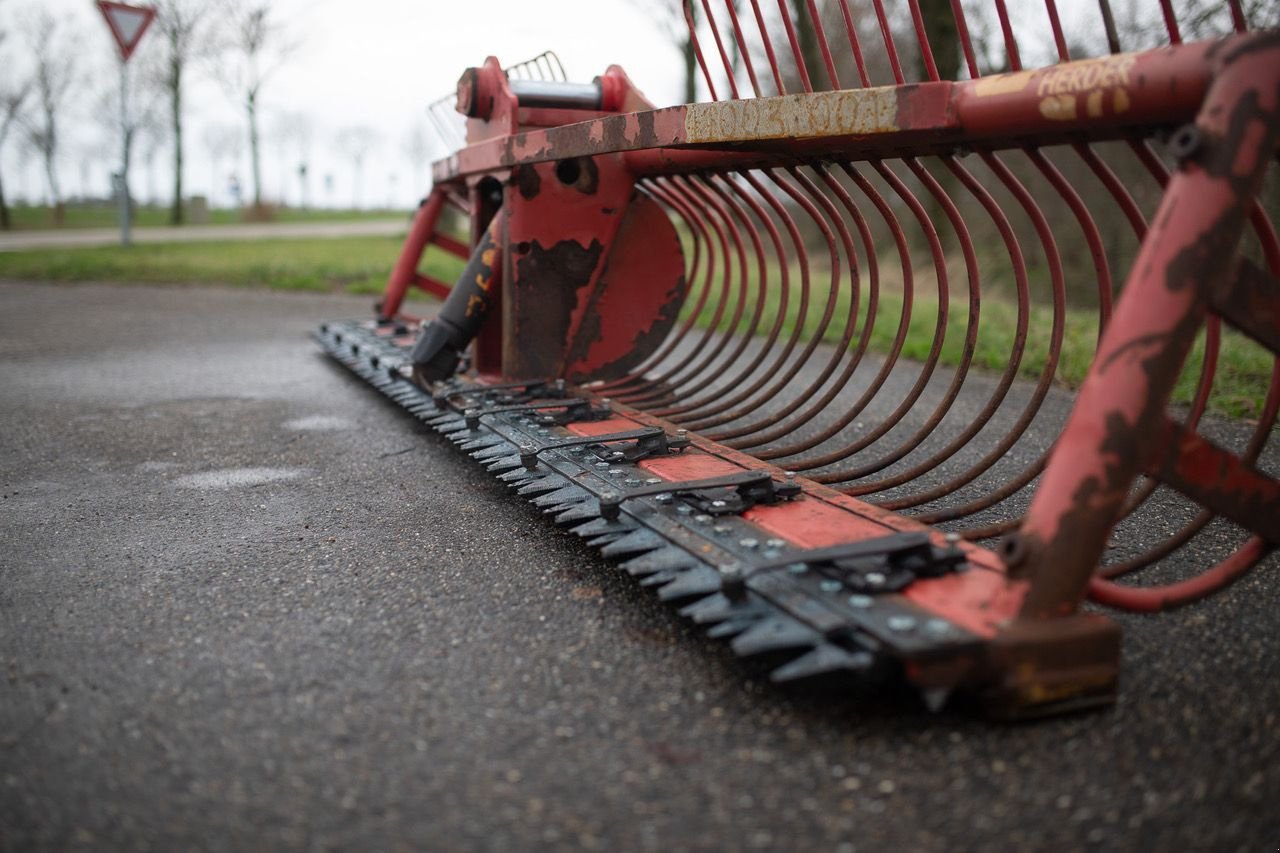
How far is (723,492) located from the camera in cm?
262

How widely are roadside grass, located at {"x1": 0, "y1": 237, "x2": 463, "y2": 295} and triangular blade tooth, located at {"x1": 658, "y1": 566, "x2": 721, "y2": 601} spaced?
8.42m

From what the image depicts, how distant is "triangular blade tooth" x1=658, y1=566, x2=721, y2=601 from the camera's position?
2080 mm

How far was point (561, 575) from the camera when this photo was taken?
2676 mm

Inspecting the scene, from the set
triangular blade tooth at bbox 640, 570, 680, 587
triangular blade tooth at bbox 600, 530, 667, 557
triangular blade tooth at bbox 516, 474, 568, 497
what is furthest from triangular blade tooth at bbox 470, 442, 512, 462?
triangular blade tooth at bbox 640, 570, 680, 587

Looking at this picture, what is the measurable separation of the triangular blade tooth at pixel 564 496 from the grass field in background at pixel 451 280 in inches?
49.8


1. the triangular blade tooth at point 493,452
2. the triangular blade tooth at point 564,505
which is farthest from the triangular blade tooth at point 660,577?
the triangular blade tooth at point 493,452

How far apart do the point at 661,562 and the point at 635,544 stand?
5.0 inches

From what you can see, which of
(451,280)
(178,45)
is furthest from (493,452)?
(178,45)

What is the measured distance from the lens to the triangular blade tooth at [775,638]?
1806 millimetres

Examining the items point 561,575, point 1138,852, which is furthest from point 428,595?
point 1138,852

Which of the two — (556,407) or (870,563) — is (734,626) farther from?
(556,407)

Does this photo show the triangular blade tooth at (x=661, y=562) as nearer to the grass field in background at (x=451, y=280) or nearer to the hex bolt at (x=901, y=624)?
the hex bolt at (x=901, y=624)

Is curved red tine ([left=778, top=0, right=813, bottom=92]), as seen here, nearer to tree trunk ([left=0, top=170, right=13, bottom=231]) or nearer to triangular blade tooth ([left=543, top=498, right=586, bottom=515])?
triangular blade tooth ([left=543, top=498, right=586, bottom=515])

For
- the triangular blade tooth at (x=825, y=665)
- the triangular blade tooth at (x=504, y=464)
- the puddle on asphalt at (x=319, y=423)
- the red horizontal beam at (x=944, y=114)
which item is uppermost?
the red horizontal beam at (x=944, y=114)
